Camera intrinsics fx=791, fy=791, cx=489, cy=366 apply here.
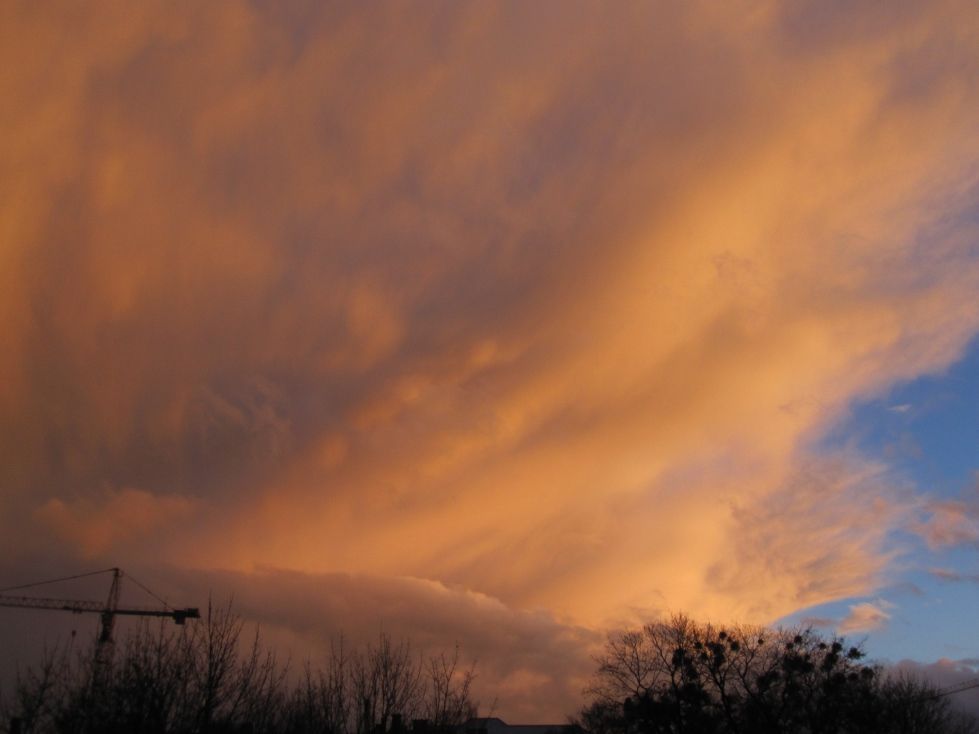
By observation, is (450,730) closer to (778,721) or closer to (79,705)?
(79,705)

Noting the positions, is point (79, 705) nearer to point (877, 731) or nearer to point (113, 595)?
point (877, 731)

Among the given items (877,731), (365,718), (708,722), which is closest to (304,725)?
(365,718)

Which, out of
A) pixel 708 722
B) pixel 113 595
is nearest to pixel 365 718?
pixel 708 722

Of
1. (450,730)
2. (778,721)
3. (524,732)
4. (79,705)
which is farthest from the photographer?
(524,732)

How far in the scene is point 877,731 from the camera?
2324 inches

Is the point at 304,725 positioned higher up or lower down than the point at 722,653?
lower down

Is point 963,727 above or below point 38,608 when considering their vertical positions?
below

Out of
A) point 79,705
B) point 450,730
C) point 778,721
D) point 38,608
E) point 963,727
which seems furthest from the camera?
point 38,608

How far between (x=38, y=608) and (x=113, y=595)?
10913 millimetres

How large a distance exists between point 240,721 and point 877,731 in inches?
1900

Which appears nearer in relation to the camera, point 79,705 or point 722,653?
point 79,705

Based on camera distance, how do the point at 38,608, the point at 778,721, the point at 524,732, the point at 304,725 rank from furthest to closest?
1. the point at 524,732
2. the point at 38,608
3. the point at 778,721
4. the point at 304,725

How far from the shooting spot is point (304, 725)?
36.7 metres

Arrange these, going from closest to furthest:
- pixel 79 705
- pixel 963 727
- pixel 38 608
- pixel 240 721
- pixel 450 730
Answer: pixel 79 705, pixel 240 721, pixel 450 730, pixel 963 727, pixel 38 608
